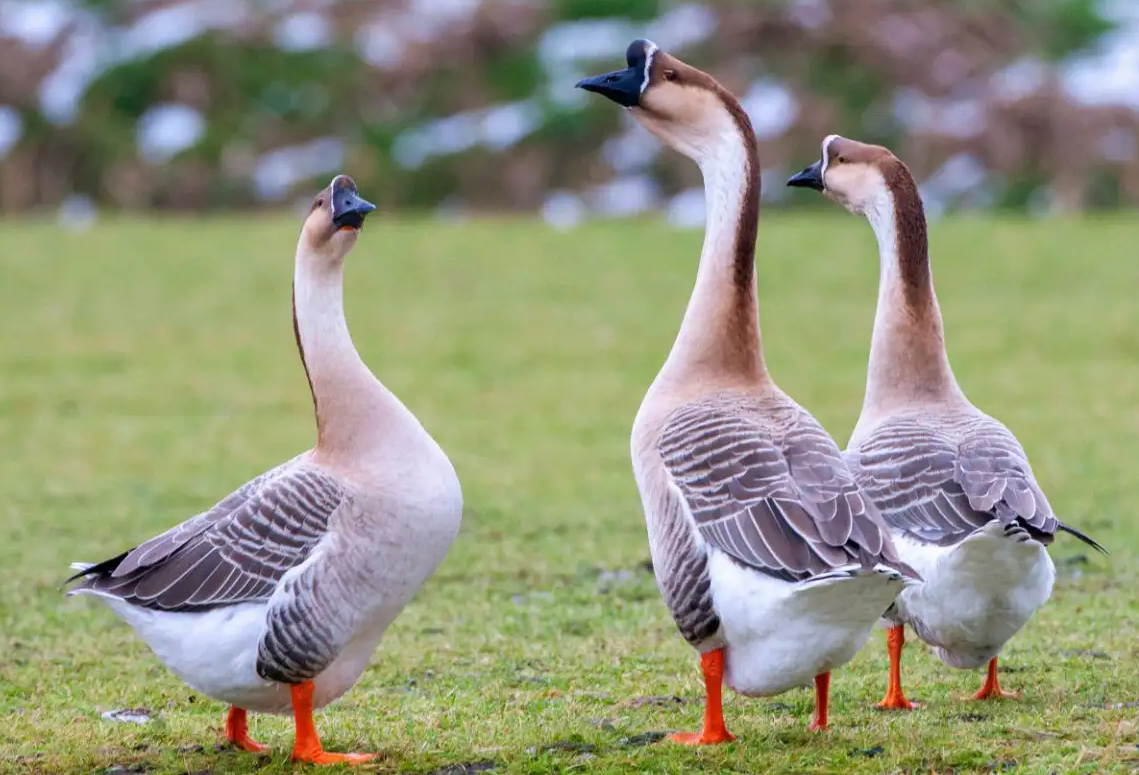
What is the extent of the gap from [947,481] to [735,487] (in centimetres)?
97

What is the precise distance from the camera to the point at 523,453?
13.9m

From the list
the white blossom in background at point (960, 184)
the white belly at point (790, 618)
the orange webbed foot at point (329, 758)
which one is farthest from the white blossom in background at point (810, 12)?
the orange webbed foot at point (329, 758)

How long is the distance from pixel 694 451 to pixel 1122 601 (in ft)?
11.3

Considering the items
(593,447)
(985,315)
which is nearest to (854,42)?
(985,315)

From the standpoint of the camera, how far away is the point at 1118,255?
22719mm

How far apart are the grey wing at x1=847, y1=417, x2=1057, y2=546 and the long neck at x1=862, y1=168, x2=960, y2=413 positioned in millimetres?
230

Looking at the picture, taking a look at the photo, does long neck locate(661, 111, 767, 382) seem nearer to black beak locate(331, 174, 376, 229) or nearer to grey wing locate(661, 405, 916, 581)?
grey wing locate(661, 405, 916, 581)

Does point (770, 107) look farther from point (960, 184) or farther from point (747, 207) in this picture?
point (747, 207)

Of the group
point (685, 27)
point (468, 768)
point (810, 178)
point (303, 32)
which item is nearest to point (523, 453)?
point (810, 178)

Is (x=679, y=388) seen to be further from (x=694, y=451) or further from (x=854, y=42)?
(x=854, y=42)

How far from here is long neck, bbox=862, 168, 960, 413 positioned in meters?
6.44

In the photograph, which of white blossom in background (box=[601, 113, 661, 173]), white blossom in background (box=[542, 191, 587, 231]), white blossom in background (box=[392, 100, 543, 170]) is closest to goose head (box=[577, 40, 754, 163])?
white blossom in background (box=[542, 191, 587, 231])

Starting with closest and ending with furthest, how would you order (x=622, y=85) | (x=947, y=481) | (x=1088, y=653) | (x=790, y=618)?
(x=790, y=618)
(x=947, y=481)
(x=622, y=85)
(x=1088, y=653)

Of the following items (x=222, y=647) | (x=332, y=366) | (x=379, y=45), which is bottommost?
(x=222, y=647)
